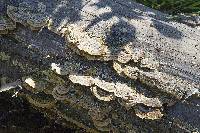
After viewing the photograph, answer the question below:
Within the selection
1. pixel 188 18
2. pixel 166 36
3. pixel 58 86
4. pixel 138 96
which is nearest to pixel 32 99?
pixel 58 86

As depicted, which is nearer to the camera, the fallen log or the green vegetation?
the fallen log

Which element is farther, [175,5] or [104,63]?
[175,5]

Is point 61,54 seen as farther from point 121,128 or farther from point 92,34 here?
point 121,128

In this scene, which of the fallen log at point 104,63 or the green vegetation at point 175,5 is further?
the green vegetation at point 175,5
